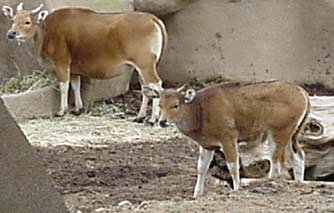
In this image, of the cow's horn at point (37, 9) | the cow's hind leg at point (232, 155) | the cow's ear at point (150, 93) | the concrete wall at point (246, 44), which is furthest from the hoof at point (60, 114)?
the cow's hind leg at point (232, 155)

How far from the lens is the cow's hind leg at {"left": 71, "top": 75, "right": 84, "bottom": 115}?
11594 mm

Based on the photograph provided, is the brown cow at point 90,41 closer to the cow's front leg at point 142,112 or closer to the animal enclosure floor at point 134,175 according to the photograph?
the cow's front leg at point 142,112

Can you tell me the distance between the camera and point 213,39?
43.2 feet

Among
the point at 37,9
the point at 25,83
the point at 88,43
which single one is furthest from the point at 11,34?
the point at 88,43

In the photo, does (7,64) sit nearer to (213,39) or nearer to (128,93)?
(128,93)

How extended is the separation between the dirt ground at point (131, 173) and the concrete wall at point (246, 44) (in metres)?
1.16

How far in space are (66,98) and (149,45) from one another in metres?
1.07

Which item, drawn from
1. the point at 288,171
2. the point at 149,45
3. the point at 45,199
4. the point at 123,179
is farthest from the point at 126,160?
the point at 45,199

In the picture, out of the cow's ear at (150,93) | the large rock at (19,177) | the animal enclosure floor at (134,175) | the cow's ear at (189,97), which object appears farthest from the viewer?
the cow's ear at (150,93)

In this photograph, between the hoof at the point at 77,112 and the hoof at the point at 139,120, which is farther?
the hoof at the point at 77,112

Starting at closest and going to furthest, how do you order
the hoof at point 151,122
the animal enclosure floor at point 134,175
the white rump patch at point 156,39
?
1. the animal enclosure floor at point 134,175
2. the hoof at point 151,122
3. the white rump patch at point 156,39

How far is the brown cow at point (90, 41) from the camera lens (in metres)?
11.3

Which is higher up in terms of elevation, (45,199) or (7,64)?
(45,199)

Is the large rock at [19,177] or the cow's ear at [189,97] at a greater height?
the large rock at [19,177]
